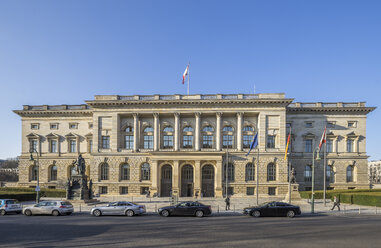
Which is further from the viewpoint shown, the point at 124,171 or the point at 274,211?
the point at 124,171

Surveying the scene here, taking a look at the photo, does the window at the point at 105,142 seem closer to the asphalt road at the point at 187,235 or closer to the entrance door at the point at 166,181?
the entrance door at the point at 166,181

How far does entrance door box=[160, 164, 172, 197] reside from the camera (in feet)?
175

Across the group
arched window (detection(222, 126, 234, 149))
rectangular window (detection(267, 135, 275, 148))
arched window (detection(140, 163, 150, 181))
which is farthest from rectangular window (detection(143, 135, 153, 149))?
rectangular window (detection(267, 135, 275, 148))

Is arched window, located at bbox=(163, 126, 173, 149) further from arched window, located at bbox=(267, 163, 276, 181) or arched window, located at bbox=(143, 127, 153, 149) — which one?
arched window, located at bbox=(267, 163, 276, 181)

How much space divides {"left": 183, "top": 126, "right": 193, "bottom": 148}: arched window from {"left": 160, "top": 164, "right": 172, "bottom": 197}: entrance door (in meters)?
5.44

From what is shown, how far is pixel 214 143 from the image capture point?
5412 centimetres

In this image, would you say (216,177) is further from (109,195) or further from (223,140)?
(109,195)

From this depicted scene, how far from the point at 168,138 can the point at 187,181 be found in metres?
9.04

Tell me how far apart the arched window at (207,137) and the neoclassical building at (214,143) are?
191 mm

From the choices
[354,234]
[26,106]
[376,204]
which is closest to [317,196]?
[376,204]

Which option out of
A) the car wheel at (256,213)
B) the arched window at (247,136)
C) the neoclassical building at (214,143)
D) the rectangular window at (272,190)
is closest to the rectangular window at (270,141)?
the neoclassical building at (214,143)

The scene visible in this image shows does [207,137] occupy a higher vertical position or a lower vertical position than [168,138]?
higher

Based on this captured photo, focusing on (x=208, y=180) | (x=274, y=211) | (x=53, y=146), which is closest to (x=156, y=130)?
(x=208, y=180)

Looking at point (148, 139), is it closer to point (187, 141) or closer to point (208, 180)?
point (187, 141)
